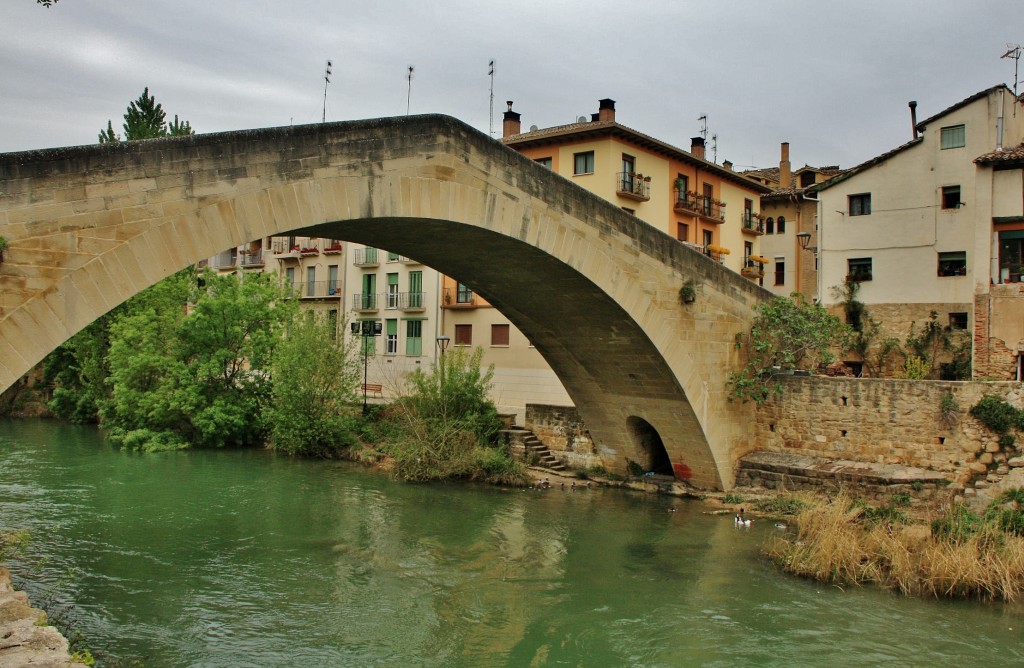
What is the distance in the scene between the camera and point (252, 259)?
35531 mm

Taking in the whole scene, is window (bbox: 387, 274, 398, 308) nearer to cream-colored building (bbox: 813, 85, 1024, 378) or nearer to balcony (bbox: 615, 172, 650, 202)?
balcony (bbox: 615, 172, 650, 202)

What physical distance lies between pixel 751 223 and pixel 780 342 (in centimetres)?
1428

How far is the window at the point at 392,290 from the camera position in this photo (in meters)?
26.5

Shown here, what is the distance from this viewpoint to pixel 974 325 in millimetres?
16984

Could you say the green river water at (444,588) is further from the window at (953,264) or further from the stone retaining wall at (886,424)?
the window at (953,264)

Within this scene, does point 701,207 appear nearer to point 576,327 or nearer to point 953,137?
point 953,137

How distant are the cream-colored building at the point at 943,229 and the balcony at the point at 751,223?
7.61 meters

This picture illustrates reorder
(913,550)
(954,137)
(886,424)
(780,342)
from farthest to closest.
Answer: (954,137), (780,342), (886,424), (913,550)

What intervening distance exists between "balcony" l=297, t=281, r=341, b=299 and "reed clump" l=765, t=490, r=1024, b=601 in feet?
68.9

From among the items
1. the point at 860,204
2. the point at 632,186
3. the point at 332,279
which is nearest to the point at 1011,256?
the point at 860,204

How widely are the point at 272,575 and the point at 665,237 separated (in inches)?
313

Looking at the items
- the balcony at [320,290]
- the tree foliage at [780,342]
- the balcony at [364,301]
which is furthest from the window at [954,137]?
the balcony at [320,290]

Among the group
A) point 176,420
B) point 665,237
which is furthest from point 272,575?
point 176,420

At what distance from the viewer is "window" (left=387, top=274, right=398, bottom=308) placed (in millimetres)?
26500
